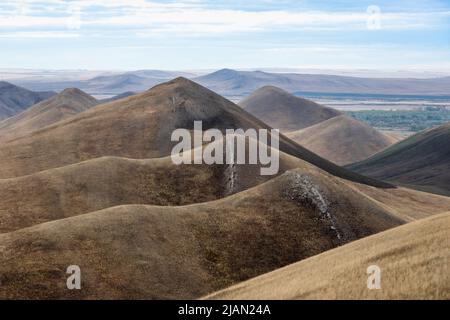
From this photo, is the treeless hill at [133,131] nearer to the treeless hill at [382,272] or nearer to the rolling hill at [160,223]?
the rolling hill at [160,223]

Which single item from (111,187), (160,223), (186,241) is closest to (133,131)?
(111,187)

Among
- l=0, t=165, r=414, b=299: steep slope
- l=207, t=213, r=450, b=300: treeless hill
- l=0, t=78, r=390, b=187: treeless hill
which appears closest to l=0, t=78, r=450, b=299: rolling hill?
l=0, t=165, r=414, b=299: steep slope

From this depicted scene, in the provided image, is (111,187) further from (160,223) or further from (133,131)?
(133,131)

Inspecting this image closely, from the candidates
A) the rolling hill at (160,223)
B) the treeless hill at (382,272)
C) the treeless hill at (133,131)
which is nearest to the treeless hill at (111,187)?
the rolling hill at (160,223)

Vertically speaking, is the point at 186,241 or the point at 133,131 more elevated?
the point at 133,131

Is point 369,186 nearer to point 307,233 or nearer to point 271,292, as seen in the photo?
point 307,233

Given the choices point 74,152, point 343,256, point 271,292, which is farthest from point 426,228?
point 74,152
